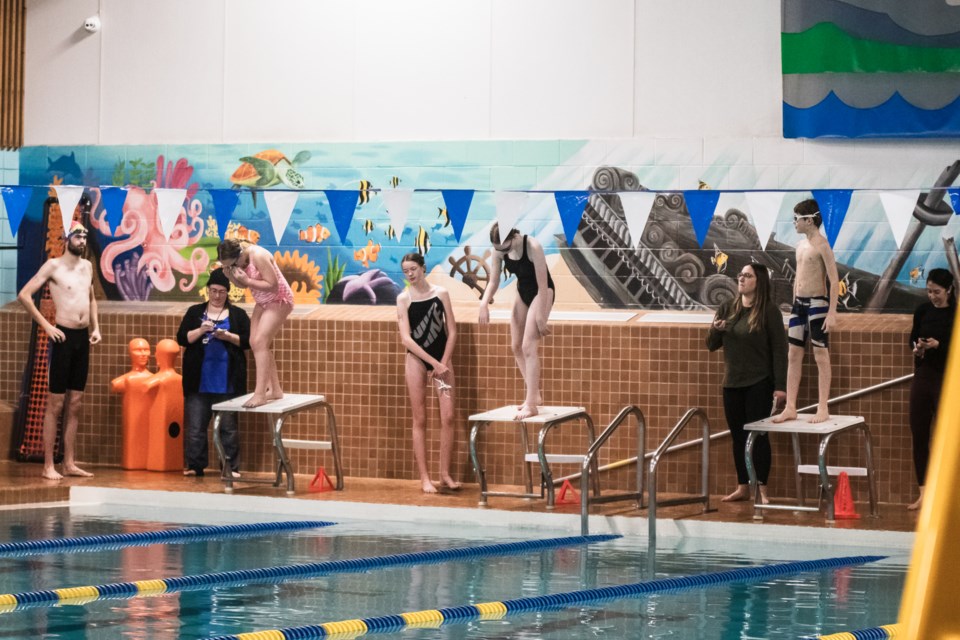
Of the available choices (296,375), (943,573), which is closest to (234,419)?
(296,375)

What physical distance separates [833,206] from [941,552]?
9.19 m

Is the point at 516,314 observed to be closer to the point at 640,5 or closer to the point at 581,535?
the point at 581,535

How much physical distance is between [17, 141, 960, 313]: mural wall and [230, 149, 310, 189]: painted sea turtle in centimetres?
1

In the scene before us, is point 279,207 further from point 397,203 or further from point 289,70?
point 289,70

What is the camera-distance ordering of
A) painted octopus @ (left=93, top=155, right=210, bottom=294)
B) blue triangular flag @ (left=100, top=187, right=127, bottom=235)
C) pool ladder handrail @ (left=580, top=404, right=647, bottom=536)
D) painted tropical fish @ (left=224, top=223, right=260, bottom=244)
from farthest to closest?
painted octopus @ (left=93, top=155, right=210, bottom=294), painted tropical fish @ (left=224, top=223, right=260, bottom=244), blue triangular flag @ (left=100, top=187, right=127, bottom=235), pool ladder handrail @ (left=580, top=404, right=647, bottom=536)

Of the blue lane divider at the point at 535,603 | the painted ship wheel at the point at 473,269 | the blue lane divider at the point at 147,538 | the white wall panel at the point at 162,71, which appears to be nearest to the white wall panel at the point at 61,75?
the white wall panel at the point at 162,71

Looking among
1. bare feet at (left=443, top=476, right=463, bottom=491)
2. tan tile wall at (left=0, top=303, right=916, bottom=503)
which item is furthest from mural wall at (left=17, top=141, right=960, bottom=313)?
bare feet at (left=443, top=476, right=463, bottom=491)

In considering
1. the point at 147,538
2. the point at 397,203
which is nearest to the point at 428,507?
the point at 147,538

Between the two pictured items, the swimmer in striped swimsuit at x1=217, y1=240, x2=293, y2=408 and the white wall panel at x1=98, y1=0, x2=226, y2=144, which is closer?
the swimmer in striped swimsuit at x1=217, y1=240, x2=293, y2=408

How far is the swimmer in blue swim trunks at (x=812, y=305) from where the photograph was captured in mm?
10133

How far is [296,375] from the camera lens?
42.5ft

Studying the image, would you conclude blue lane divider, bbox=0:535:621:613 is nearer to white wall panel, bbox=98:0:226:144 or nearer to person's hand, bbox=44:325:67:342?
person's hand, bbox=44:325:67:342

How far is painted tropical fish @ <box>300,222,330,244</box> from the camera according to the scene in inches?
506

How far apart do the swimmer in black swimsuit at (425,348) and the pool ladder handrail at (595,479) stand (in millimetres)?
1551
